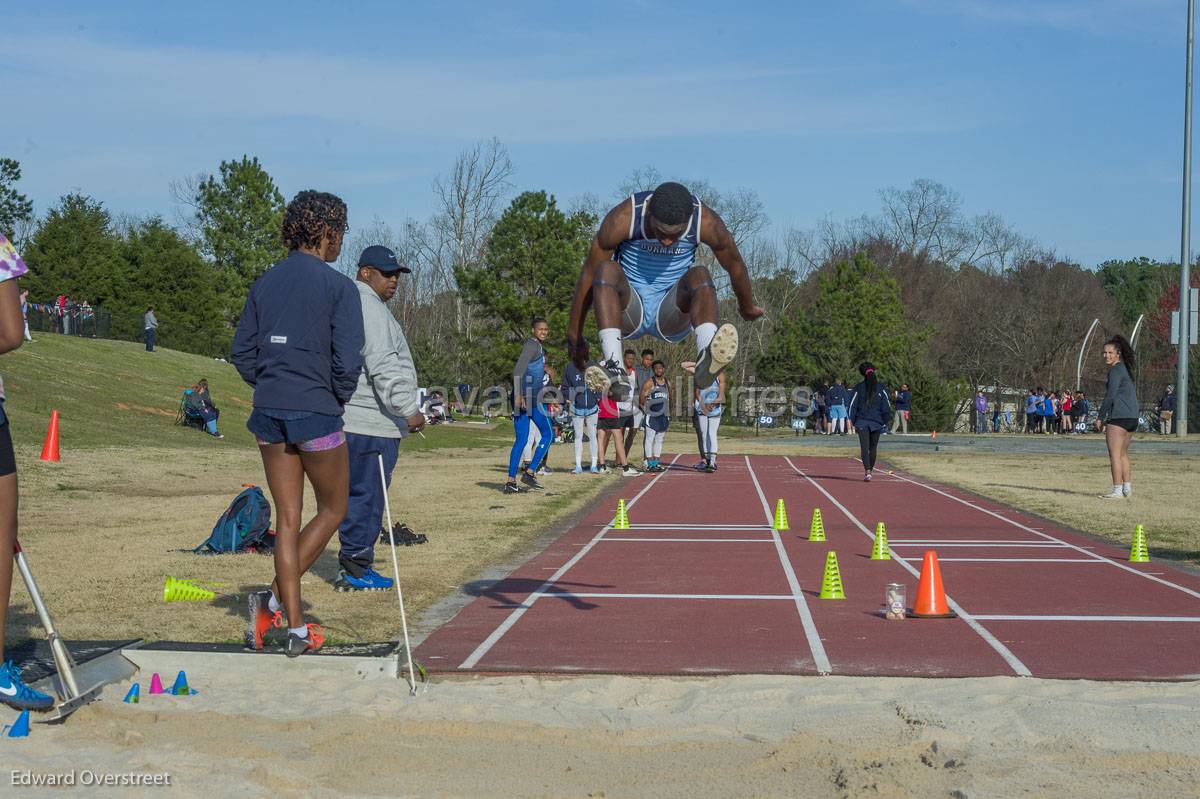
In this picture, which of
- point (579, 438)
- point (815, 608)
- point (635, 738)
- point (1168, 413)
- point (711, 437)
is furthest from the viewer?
point (1168, 413)

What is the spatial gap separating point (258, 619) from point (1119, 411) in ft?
45.7

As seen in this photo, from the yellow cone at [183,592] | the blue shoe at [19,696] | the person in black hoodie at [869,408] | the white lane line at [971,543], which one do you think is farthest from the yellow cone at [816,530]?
the blue shoe at [19,696]

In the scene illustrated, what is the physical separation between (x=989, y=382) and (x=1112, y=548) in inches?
2597

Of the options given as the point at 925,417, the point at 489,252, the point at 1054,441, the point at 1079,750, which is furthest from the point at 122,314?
the point at 1079,750

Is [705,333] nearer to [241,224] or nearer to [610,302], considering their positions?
[610,302]

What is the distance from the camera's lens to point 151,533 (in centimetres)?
1169

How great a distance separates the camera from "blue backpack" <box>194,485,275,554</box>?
10.3 m

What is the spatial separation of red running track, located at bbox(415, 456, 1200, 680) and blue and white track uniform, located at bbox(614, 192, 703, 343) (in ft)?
6.75

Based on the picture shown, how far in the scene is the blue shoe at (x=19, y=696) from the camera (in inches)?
199

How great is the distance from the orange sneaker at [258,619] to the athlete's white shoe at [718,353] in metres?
4.47

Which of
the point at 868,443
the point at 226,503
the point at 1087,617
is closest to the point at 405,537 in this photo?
the point at 226,503

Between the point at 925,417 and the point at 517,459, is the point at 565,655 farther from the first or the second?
the point at 925,417

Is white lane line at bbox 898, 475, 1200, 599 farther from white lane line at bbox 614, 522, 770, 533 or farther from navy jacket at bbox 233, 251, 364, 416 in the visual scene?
navy jacket at bbox 233, 251, 364, 416

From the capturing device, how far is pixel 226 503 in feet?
50.1
